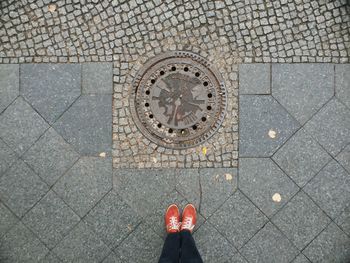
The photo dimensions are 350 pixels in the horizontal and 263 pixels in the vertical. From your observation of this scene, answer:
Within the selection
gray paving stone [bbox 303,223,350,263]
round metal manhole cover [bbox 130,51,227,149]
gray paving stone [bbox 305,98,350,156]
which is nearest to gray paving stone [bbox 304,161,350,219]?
gray paving stone [bbox 305,98,350,156]

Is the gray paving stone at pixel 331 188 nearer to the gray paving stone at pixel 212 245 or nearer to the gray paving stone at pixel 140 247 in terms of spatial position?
the gray paving stone at pixel 212 245

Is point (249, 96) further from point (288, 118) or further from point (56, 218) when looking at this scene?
point (56, 218)

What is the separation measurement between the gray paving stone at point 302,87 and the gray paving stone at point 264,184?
732 mm

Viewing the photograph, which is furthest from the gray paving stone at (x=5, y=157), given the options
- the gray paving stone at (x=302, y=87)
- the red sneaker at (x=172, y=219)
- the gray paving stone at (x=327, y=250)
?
the gray paving stone at (x=327, y=250)

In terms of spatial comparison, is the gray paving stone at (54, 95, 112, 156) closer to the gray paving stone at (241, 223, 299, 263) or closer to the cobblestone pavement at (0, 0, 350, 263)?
the cobblestone pavement at (0, 0, 350, 263)

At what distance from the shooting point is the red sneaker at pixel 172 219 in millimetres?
4753

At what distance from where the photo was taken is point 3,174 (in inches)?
194

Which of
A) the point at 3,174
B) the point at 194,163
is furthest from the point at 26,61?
the point at 194,163

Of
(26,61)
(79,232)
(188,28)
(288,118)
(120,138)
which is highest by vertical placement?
(188,28)

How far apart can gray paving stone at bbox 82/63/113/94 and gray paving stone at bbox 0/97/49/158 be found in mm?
713

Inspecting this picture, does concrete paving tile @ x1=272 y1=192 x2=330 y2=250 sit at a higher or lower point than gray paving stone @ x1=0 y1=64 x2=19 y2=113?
lower

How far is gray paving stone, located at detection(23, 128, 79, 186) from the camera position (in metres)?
4.93

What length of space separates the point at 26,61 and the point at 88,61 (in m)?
0.78

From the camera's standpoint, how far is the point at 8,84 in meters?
4.96
